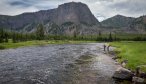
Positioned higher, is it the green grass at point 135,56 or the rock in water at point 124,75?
the green grass at point 135,56

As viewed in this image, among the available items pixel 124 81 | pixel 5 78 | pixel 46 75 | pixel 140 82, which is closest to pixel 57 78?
pixel 46 75

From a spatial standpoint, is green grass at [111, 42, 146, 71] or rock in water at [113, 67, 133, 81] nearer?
rock in water at [113, 67, 133, 81]

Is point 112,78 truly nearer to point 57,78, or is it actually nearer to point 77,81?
point 77,81

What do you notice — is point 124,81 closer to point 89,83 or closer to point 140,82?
point 140,82

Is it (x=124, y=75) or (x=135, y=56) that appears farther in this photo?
(x=135, y=56)

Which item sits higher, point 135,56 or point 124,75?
point 135,56

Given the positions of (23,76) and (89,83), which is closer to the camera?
(89,83)

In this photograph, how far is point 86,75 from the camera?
3506 centimetres

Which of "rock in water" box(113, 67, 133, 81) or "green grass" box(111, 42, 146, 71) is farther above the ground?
"green grass" box(111, 42, 146, 71)

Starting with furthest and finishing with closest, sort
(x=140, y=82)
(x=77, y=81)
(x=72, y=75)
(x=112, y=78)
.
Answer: (x=72, y=75)
(x=112, y=78)
(x=77, y=81)
(x=140, y=82)

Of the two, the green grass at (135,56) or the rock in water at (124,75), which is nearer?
the rock in water at (124,75)

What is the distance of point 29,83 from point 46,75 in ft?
19.8

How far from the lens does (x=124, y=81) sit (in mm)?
30953

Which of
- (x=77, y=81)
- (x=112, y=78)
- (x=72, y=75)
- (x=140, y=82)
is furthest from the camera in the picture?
(x=72, y=75)
